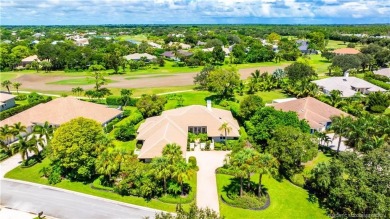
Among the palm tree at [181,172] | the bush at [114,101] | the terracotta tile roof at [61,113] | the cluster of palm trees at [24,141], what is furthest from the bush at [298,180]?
the bush at [114,101]

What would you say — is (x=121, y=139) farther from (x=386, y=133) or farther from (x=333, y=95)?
(x=333, y=95)

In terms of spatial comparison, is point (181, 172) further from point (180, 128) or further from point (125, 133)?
point (125, 133)

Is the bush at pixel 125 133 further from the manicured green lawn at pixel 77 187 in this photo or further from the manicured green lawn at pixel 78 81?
the manicured green lawn at pixel 78 81

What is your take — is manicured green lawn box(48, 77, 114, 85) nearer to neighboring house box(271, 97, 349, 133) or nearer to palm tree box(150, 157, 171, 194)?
neighboring house box(271, 97, 349, 133)

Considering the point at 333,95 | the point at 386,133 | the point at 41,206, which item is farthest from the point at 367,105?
the point at 41,206

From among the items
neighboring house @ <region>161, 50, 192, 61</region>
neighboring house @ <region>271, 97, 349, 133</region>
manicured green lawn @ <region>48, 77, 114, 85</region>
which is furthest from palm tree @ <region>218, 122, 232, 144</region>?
neighboring house @ <region>161, 50, 192, 61</region>

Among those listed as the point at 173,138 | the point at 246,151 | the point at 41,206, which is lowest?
the point at 41,206
